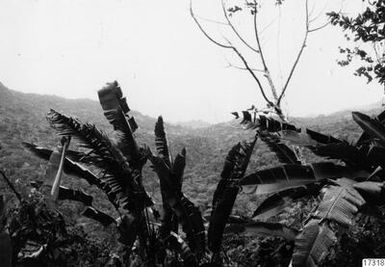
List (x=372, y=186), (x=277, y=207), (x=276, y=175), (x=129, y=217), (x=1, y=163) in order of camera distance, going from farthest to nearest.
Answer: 1. (x=1, y=163)
2. (x=129, y=217)
3. (x=277, y=207)
4. (x=276, y=175)
5. (x=372, y=186)

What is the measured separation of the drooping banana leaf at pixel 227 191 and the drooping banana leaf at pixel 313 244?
1749mm

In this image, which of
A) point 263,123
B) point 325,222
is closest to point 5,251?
point 325,222

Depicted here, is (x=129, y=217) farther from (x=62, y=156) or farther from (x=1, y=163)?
(x=1, y=163)

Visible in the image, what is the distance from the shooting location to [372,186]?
330 cm

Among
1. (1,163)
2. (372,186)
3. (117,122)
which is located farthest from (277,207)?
(1,163)

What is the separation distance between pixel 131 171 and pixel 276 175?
7.99 feet

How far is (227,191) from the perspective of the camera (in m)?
4.80

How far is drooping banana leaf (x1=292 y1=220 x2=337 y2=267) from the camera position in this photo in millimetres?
2861

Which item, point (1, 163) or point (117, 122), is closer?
point (117, 122)

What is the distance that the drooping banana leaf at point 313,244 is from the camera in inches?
113

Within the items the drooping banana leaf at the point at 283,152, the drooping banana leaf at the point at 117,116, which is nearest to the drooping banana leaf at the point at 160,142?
the drooping banana leaf at the point at 117,116

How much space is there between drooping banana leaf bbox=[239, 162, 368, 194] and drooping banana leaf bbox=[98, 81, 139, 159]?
2.29m

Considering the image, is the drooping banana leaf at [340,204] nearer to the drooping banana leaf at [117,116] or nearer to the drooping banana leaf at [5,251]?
the drooping banana leaf at [5,251]

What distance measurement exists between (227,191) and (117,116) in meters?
2.23
